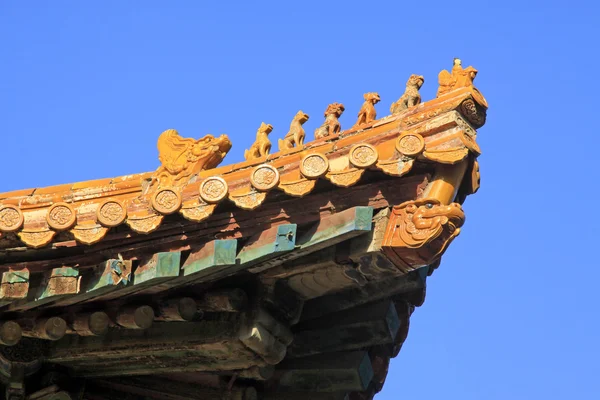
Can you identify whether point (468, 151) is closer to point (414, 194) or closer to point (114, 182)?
point (414, 194)

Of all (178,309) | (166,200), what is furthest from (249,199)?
(178,309)

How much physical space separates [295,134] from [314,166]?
45.9 inches

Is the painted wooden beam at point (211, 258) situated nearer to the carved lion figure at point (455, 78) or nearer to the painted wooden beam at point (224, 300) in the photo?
the painted wooden beam at point (224, 300)

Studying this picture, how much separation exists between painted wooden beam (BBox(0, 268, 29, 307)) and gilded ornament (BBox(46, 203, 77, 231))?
61 cm

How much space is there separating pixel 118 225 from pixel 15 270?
3.12ft

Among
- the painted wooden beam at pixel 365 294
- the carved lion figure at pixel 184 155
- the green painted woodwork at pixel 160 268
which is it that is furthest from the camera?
the painted wooden beam at pixel 365 294

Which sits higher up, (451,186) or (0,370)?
(451,186)

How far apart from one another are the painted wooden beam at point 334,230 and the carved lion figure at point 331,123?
874 mm

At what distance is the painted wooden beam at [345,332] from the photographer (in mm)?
14766

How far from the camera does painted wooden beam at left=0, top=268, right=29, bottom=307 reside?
43.9ft

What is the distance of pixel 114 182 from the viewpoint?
45.8 feet

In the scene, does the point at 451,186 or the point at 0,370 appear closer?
the point at 451,186

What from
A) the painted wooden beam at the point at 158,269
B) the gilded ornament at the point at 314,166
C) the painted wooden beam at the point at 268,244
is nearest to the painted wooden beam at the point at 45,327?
the painted wooden beam at the point at 158,269

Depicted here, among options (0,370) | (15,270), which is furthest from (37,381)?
(15,270)
